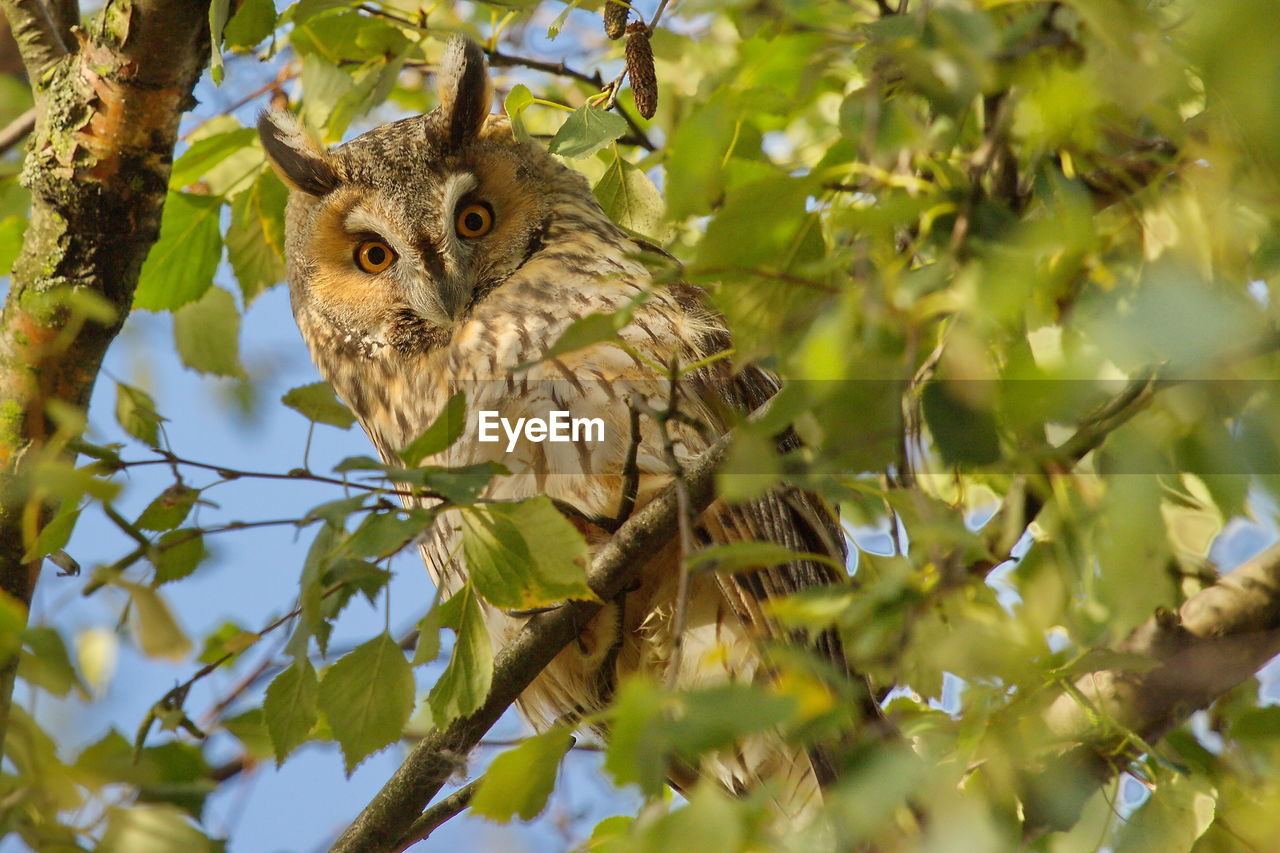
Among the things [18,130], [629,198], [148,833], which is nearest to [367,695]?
[148,833]

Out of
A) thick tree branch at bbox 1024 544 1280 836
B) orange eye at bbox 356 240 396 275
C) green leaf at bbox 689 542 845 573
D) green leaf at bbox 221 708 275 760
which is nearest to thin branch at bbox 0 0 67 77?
orange eye at bbox 356 240 396 275

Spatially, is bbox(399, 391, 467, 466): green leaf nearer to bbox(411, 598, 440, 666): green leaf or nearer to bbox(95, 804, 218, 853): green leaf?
bbox(411, 598, 440, 666): green leaf

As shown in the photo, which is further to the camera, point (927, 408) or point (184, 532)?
point (184, 532)

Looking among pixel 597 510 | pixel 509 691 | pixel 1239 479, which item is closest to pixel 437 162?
pixel 597 510

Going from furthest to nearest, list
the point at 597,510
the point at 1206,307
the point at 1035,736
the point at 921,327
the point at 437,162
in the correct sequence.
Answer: the point at 437,162, the point at 597,510, the point at 1035,736, the point at 921,327, the point at 1206,307

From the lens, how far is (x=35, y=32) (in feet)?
6.70

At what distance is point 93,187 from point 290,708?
1153 mm

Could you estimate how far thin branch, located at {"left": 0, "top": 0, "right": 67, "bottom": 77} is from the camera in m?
2.04

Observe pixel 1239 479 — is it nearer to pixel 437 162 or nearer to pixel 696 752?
pixel 696 752

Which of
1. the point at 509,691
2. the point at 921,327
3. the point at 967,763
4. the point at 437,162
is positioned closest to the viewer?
the point at 921,327

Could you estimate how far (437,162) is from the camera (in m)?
2.28

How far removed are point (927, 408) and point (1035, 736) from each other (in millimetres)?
318

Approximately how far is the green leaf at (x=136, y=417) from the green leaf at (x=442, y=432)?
1.53ft

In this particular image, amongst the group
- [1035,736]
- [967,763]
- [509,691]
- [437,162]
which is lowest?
[509,691]
